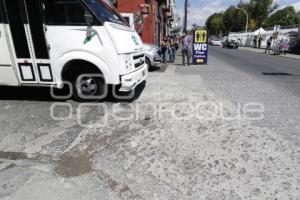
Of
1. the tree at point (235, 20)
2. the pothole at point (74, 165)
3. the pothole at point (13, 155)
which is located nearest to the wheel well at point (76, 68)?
the pothole at point (13, 155)

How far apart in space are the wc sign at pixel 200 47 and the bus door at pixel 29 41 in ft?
32.3

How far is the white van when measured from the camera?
543 centimetres

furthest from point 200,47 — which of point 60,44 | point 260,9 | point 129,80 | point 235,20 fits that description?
point 235,20

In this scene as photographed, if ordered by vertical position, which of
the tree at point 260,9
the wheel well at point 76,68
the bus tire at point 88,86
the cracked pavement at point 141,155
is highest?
the tree at point 260,9

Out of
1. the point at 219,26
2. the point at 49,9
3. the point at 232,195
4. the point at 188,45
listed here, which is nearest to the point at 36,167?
the point at 232,195

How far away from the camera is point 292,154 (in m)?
3.63

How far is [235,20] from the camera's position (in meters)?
72.9

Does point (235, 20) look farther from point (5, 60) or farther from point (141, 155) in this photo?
point (141, 155)

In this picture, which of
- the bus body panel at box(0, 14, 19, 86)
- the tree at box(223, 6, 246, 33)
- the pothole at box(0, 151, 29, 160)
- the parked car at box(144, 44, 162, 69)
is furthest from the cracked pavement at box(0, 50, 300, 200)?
the tree at box(223, 6, 246, 33)

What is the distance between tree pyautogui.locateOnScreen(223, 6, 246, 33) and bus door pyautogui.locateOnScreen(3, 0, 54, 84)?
230ft

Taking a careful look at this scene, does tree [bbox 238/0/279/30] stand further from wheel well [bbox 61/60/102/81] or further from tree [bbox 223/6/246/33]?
wheel well [bbox 61/60/102/81]

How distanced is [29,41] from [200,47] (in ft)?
33.7

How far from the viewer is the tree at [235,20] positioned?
228 feet

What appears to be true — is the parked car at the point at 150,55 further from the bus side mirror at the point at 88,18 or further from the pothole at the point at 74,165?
the pothole at the point at 74,165
